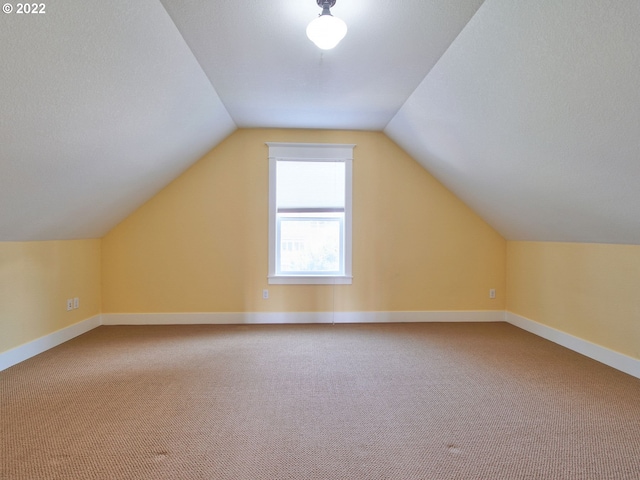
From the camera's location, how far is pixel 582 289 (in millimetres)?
3236

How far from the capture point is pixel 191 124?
3178mm

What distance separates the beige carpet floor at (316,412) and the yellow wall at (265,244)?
0.81 metres

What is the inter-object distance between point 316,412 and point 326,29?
2357 millimetres

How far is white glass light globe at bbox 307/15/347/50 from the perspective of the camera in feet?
6.16

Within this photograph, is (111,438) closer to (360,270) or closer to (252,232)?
(252,232)

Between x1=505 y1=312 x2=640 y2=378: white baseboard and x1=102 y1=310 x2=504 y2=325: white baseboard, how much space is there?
0.36m

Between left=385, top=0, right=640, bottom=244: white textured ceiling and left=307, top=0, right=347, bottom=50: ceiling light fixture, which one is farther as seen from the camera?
left=307, top=0, right=347, bottom=50: ceiling light fixture

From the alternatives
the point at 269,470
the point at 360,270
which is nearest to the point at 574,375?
the point at 360,270

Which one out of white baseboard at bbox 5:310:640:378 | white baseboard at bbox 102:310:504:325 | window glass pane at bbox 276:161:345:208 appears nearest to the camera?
white baseboard at bbox 5:310:640:378

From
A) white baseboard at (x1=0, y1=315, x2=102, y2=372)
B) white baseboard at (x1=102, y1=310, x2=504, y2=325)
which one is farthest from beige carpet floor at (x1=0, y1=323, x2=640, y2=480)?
white baseboard at (x1=102, y1=310, x2=504, y2=325)

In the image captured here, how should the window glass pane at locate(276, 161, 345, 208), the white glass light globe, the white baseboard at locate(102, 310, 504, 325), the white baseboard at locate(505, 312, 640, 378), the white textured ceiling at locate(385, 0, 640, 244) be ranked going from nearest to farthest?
the white textured ceiling at locate(385, 0, 640, 244)
the white glass light globe
the white baseboard at locate(505, 312, 640, 378)
the white baseboard at locate(102, 310, 504, 325)
the window glass pane at locate(276, 161, 345, 208)

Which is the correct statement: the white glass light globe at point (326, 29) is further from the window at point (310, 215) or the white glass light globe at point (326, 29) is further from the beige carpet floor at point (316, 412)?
the beige carpet floor at point (316, 412)

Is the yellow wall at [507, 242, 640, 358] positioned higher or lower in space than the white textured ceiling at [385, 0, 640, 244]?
lower

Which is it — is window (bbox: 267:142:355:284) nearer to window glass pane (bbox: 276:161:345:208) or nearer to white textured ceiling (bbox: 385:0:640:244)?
window glass pane (bbox: 276:161:345:208)
